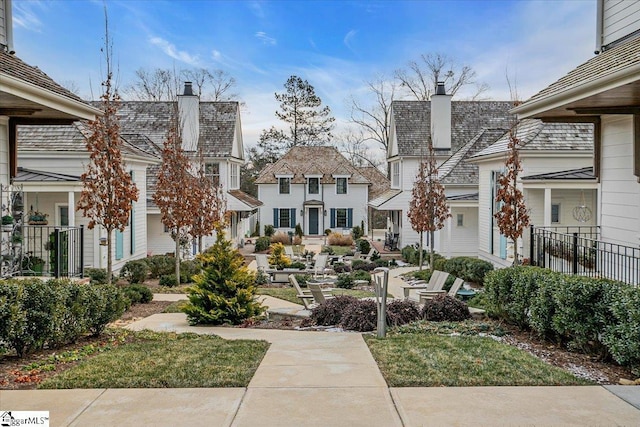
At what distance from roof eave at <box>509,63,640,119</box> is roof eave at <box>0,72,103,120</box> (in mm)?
7826

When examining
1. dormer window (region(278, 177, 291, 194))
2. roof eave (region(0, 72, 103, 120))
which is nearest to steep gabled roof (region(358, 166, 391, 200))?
dormer window (region(278, 177, 291, 194))

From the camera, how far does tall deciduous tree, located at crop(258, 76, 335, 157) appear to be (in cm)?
6091

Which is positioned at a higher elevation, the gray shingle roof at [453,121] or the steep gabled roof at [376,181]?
the gray shingle roof at [453,121]

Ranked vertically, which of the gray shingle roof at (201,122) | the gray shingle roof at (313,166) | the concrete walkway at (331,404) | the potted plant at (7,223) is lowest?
the concrete walkway at (331,404)

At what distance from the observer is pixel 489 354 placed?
27.0 ft

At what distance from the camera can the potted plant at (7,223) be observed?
11344mm

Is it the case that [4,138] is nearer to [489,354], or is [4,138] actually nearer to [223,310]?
[223,310]

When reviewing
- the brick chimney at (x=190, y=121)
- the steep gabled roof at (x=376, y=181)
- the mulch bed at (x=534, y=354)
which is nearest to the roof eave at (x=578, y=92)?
the mulch bed at (x=534, y=354)

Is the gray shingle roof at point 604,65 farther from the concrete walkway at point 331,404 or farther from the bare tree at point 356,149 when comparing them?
the bare tree at point 356,149

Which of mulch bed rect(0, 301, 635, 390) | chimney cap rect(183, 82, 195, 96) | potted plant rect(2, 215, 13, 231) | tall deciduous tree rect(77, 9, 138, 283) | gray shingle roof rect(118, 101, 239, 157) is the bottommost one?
mulch bed rect(0, 301, 635, 390)

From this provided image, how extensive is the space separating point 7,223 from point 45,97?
284 centimetres

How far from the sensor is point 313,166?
50.8 metres

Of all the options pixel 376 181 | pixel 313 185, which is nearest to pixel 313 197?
pixel 313 185

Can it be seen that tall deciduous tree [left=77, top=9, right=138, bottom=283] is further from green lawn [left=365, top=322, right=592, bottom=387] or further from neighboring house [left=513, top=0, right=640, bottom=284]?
neighboring house [left=513, top=0, right=640, bottom=284]
